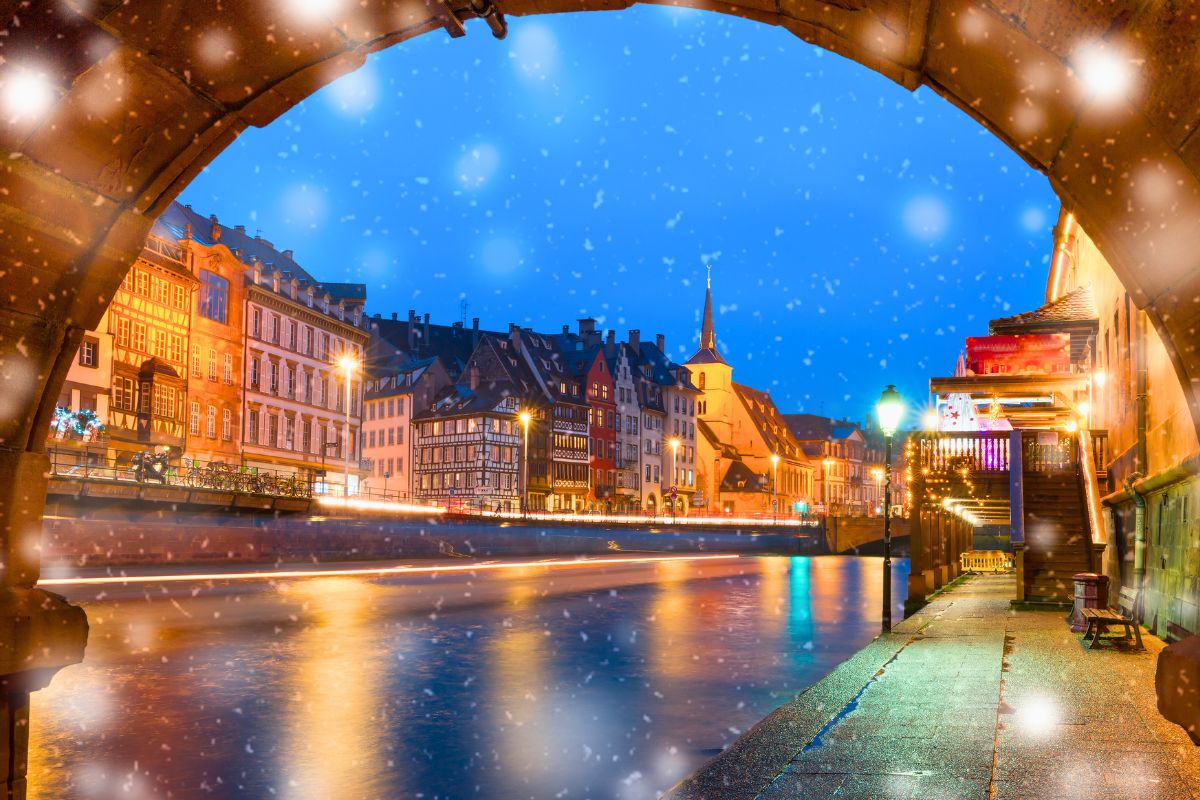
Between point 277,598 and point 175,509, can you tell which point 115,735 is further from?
point 175,509

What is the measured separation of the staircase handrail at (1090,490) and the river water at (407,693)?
520 centimetres

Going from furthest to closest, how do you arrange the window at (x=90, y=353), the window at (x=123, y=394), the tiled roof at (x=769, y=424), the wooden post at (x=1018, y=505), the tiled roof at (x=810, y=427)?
1. the tiled roof at (x=810, y=427)
2. the tiled roof at (x=769, y=424)
3. the window at (x=123, y=394)
4. the window at (x=90, y=353)
5. the wooden post at (x=1018, y=505)

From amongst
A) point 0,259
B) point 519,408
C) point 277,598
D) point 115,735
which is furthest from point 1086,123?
point 519,408

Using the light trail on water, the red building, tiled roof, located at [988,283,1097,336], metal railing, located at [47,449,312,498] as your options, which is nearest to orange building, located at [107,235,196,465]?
metal railing, located at [47,449,312,498]

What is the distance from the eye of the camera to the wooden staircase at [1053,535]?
25312 millimetres

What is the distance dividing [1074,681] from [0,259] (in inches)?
458

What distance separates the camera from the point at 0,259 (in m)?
4.61

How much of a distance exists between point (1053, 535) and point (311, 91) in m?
23.9

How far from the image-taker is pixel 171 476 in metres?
44.8

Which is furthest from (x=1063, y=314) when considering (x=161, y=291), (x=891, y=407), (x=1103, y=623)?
(x=161, y=291)

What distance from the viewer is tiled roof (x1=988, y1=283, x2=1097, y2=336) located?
2559 cm

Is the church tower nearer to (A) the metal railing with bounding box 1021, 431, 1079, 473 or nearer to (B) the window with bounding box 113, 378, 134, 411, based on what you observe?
(B) the window with bounding box 113, 378, 134, 411

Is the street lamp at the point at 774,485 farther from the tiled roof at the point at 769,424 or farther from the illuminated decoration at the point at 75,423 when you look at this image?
the illuminated decoration at the point at 75,423

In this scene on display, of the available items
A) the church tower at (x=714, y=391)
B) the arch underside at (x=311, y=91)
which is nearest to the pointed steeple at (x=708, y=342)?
the church tower at (x=714, y=391)
